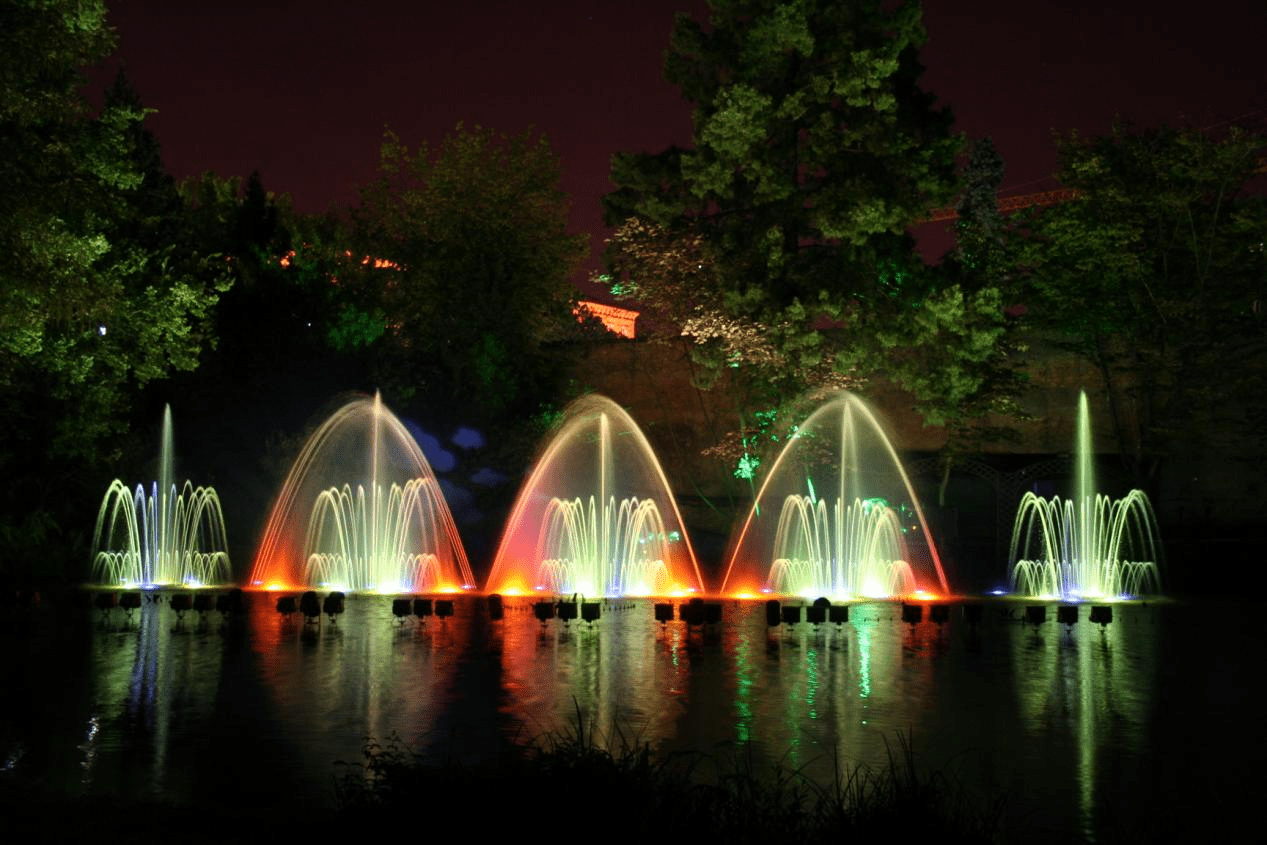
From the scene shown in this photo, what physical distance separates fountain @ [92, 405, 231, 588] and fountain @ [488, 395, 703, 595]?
269 inches

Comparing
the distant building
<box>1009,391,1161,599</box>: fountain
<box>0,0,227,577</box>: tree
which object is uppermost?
the distant building

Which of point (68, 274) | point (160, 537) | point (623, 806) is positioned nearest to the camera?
point (623, 806)

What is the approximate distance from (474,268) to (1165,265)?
20.6m

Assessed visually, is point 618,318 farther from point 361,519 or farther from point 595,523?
point 361,519

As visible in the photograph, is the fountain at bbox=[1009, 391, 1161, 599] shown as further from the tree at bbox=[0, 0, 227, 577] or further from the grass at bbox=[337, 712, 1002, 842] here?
the grass at bbox=[337, 712, 1002, 842]

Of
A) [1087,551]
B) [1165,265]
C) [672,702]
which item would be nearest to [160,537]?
[1087,551]

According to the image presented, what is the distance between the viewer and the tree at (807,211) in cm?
3062

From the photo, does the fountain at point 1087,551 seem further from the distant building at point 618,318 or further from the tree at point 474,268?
Result: the distant building at point 618,318

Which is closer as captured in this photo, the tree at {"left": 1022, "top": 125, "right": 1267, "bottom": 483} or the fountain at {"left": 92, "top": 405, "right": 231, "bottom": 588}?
the fountain at {"left": 92, "top": 405, "right": 231, "bottom": 588}

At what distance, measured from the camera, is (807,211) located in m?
31.6

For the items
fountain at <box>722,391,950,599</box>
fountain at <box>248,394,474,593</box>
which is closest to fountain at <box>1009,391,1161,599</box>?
fountain at <box>722,391,950,599</box>

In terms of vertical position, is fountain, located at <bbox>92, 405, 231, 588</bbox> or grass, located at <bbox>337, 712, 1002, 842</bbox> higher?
fountain, located at <bbox>92, 405, 231, 588</bbox>

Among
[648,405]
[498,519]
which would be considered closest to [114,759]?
[498,519]

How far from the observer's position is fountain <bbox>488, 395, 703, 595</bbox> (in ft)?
93.9
